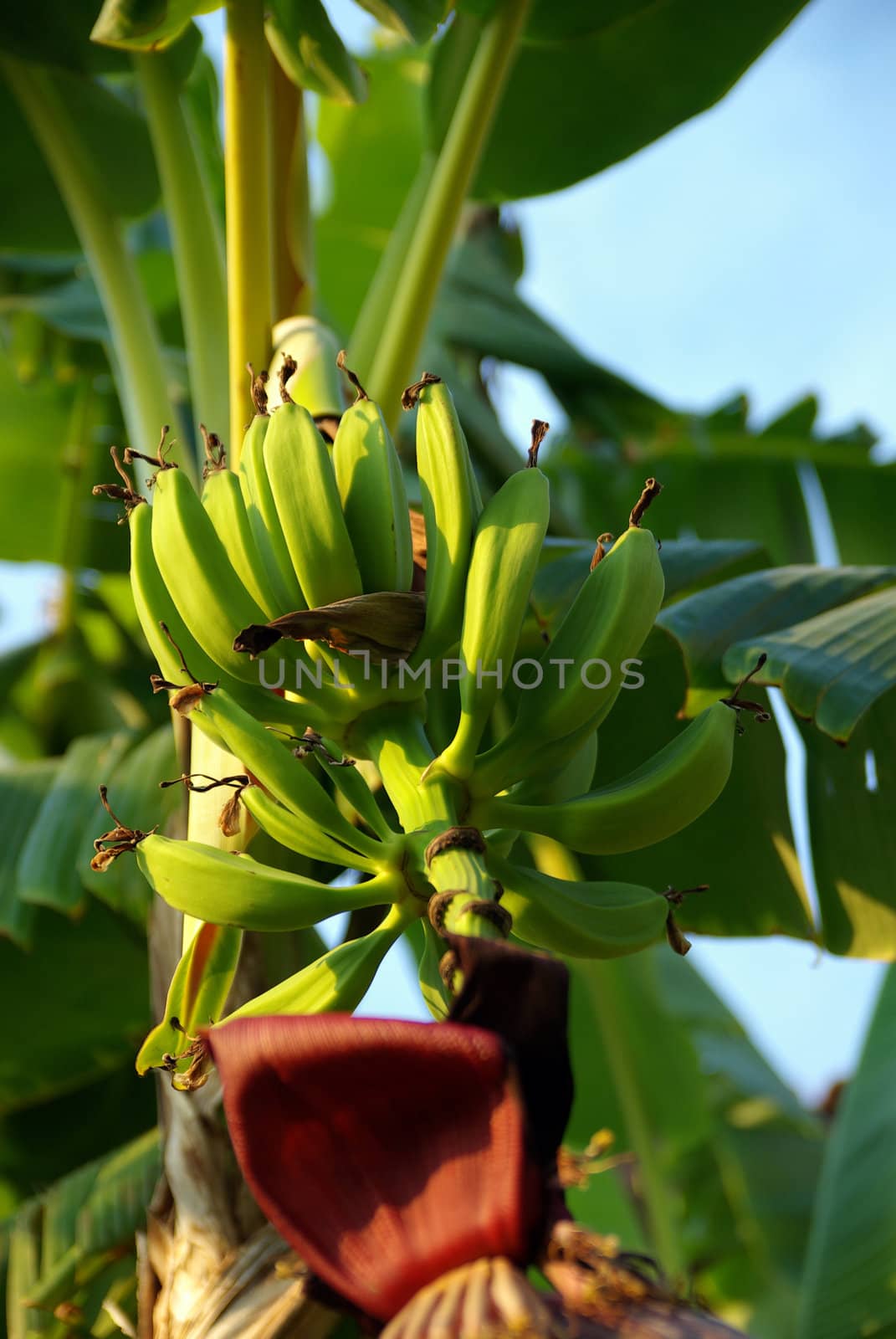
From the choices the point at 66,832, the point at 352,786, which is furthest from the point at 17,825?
the point at 352,786

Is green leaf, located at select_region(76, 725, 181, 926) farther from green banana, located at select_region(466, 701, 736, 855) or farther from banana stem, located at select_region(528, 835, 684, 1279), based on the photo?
banana stem, located at select_region(528, 835, 684, 1279)

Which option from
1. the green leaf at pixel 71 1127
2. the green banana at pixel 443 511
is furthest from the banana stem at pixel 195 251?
the green leaf at pixel 71 1127

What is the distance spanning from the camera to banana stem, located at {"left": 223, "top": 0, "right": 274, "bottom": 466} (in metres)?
1.31

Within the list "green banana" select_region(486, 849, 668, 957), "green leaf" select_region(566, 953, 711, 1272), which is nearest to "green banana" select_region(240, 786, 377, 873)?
"green banana" select_region(486, 849, 668, 957)

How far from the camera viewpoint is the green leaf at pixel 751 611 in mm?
1105

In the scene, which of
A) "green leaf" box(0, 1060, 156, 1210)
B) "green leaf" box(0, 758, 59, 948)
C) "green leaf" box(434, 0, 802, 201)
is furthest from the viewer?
"green leaf" box(0, 1060, 156, 1210)

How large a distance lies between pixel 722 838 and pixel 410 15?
1.02 m

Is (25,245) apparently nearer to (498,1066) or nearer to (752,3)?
(752,3)

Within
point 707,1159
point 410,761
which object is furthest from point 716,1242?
point 410,761

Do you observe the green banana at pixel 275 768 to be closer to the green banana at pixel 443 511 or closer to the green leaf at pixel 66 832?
the green banana at pixel 443 511

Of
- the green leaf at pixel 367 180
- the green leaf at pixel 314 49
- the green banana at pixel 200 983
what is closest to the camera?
the green banana at pixel 200 983

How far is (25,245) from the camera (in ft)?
6.65

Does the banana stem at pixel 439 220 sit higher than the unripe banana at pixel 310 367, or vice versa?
the banana stem at pixel 439 220

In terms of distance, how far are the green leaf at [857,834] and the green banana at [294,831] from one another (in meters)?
0.70
